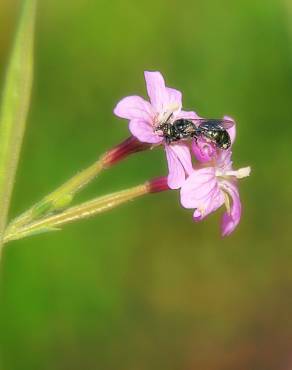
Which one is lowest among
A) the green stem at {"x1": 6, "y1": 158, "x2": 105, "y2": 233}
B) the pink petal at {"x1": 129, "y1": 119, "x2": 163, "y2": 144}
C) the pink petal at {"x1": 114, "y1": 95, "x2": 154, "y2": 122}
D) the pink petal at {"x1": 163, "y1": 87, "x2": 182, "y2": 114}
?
the green stem at {"x1": 6, "y1": 158, "x2": 105, "y2": 233}

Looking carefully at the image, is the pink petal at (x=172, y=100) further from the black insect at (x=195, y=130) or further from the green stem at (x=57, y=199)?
the green stem at (x=57, y=199)

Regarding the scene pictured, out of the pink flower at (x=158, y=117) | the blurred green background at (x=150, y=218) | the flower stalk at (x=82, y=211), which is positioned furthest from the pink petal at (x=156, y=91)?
the blurred green background at (x=150, y=218)

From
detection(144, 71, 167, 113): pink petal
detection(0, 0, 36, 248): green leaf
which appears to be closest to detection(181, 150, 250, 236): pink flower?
detection(144, 71, 167, 113): pink petal

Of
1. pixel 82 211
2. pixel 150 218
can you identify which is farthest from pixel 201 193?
pixel 150 218

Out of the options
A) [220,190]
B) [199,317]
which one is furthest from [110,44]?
[220,190]

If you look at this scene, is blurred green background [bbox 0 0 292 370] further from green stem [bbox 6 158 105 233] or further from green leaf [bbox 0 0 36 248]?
green leaf [bbox 0 0 36 248]

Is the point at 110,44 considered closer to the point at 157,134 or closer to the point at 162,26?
the point at 162,26
